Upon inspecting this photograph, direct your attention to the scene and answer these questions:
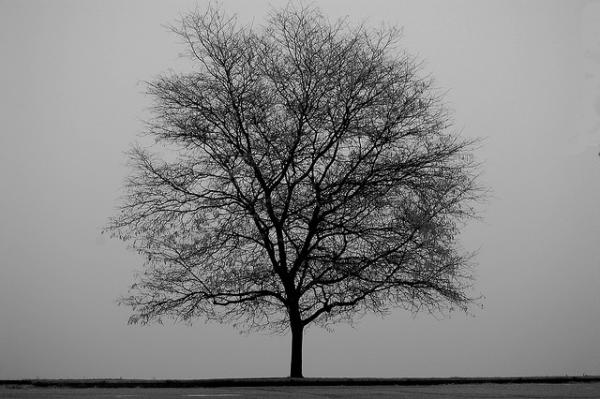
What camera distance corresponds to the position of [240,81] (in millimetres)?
22875

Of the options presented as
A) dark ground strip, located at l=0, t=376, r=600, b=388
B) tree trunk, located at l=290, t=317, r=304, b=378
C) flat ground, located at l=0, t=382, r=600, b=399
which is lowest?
flat ground, located at l=0, t=382, r=600, b=399

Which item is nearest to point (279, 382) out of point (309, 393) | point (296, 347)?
point (296, 347)

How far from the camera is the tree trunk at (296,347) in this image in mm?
22828

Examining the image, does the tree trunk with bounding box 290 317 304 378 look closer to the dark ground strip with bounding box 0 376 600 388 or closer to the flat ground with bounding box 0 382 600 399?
the dark ground strip with bounding box 0 376 600 388

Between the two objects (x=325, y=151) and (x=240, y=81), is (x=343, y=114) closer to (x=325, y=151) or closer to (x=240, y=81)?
(x=325, y=151)

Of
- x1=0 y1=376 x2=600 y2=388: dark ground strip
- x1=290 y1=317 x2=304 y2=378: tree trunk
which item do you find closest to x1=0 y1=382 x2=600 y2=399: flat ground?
x1=0 y1=376 x2=600 y2=388: dark ground strip

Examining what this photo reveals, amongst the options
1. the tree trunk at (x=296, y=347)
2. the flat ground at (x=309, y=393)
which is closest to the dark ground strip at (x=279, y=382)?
the flat ground at (x=309, y=393)

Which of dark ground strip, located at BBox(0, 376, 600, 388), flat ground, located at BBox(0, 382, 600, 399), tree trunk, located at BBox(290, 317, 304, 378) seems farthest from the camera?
tree trunk, located at BBox(290, 317, 304, 378)

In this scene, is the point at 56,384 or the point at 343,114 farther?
the point at 343,114

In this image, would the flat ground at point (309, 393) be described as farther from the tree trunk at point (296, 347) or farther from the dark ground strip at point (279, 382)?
the tree trunk at point (296, 347)

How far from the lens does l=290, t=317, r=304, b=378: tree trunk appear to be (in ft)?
74.9

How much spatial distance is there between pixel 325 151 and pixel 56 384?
30.0 feet

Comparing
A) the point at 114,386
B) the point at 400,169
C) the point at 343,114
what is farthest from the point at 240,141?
the point at 114,386

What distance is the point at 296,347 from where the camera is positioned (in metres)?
23.1
